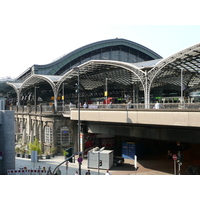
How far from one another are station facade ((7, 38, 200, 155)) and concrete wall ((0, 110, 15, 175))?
22.7ft

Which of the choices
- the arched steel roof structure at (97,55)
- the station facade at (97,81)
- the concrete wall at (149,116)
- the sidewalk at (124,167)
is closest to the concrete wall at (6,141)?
the sidewalk at (124,167)

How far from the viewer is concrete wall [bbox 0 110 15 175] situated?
23625 millimetres

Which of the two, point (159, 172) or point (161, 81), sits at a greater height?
point (161, 81)

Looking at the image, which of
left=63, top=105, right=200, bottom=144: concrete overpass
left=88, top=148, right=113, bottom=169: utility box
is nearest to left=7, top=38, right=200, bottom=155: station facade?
left=63, top=105, right=200, bottom=144: concrete overpass

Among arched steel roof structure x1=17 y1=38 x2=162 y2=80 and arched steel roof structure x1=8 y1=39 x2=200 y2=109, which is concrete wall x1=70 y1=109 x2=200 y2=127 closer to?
arched steel roof structure x1=8 y1=39 x2=200 y2=109

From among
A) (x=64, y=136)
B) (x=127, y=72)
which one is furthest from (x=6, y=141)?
(x=127, y=72)

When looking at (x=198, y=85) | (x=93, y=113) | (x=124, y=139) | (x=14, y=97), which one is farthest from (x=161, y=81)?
(x=14, y=97)

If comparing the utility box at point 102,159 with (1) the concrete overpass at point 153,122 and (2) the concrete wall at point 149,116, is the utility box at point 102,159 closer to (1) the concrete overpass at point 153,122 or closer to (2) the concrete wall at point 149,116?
(1) the concrete overpass at point 153,122

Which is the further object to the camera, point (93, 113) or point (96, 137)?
point (96, 137)

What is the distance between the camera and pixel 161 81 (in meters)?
56.8

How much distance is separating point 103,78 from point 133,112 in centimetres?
3165

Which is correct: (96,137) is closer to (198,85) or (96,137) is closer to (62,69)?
(198,85)

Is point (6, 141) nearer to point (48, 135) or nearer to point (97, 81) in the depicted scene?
point (48, 135)

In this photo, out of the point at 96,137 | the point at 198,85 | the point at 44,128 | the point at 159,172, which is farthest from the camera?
the point at 198,85
